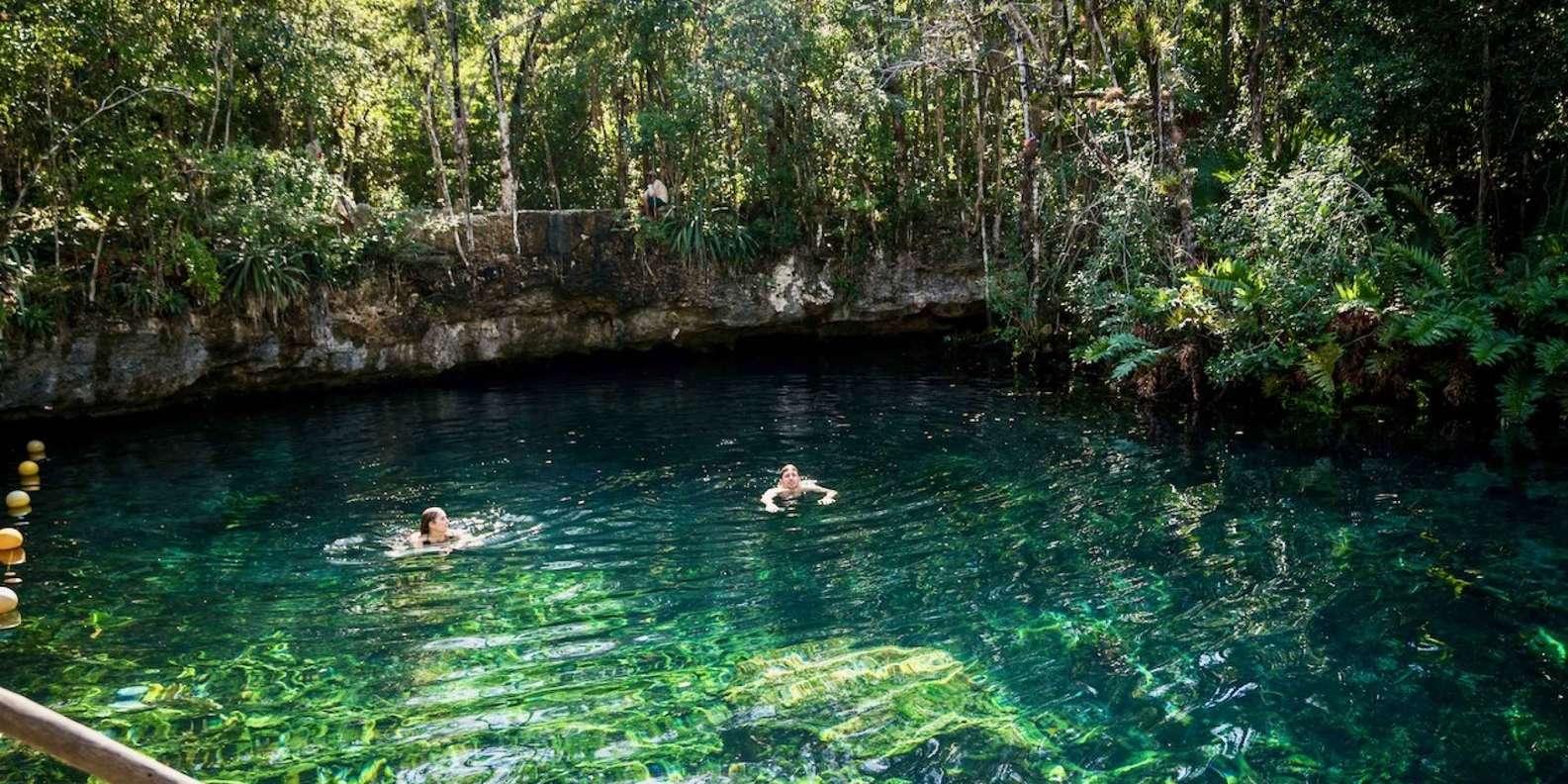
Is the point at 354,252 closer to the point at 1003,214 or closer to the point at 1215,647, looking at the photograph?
the point at 1003,214

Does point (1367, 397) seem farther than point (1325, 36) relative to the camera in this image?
No

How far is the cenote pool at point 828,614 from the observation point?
588 cm

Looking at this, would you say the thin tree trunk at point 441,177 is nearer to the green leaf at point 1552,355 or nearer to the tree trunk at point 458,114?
the tree trunk at point 458,114

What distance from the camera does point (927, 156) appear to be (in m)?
23.4

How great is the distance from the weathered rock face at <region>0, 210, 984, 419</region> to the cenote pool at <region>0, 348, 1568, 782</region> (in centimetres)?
378

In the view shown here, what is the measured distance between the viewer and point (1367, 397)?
14328mm

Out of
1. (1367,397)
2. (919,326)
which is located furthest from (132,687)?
(919,326)

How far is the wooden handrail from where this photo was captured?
2939 mm

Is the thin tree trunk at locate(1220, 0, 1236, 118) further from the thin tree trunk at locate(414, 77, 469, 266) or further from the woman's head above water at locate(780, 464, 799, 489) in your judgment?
the thin tree trunk at locate(414, 77, 469, 266)

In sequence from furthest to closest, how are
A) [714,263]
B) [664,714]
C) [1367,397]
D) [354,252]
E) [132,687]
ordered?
[714,263] → [354,252] → [1367,397] → [132,687] → [664,714]

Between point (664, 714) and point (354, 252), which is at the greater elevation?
point (354, 252)

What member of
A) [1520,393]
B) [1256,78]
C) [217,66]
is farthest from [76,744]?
[1256,78]

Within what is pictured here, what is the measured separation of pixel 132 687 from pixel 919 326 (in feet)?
65.5

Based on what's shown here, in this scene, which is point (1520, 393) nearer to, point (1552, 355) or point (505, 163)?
point (1552, 355)
